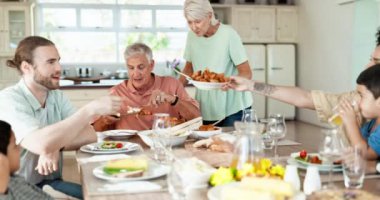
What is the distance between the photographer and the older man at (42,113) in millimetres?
2033

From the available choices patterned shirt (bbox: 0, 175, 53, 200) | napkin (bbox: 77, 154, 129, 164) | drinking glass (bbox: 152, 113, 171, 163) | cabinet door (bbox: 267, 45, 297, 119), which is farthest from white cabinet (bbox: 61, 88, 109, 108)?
patterned shirt (bbox: 0, 175, 53, 200)

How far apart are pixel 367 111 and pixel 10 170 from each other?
4.63 ft

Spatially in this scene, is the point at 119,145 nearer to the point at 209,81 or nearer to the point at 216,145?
the point at 216,145

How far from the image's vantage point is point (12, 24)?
22.6ft

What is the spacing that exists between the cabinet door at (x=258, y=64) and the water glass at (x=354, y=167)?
6.61 m

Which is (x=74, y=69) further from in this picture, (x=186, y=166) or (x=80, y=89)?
(x=186, y=166)

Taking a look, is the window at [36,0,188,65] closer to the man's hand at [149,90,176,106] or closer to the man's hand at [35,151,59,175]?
the man's hand at [149,90,176,106]

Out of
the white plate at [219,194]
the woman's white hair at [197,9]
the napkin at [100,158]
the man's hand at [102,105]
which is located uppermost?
the woman's white hair at [197,9]

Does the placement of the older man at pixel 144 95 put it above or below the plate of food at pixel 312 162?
above

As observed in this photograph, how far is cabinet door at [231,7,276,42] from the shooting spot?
820cm

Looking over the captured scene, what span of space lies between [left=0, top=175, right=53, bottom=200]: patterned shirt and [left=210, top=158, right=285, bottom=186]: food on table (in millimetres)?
672

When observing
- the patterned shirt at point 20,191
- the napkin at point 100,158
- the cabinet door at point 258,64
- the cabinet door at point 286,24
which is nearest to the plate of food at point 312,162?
the napkin at point 100,158

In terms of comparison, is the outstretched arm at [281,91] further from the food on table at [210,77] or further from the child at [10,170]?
the child at [10,170]

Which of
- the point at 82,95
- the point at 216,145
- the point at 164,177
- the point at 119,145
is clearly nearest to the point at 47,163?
the point at 119,145
